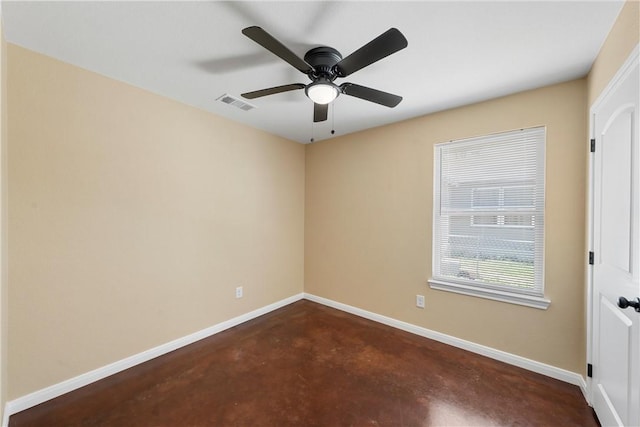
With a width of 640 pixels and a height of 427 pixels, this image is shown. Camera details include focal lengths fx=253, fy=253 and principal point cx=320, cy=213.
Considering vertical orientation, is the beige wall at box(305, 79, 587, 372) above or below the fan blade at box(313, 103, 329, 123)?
below

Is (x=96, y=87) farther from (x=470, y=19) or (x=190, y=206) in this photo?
(x=470, y=19)

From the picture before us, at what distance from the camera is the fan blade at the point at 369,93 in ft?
5.56

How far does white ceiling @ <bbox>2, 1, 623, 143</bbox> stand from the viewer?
4.49 ft

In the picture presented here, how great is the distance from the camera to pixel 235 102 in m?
2.50

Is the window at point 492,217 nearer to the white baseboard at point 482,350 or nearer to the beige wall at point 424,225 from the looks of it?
the beige wall at point 424,225

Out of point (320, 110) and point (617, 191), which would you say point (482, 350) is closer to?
point (617, 191)

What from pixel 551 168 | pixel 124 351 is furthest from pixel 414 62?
pixel 124 351

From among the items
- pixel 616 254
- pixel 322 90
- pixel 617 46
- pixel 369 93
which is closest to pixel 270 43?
pixel 322 90

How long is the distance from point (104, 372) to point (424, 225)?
3205 millimetres

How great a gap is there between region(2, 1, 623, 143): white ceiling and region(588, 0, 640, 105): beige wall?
53 mm

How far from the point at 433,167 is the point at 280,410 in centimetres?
258

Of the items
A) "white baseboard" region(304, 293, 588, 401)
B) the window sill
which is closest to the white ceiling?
the window sill

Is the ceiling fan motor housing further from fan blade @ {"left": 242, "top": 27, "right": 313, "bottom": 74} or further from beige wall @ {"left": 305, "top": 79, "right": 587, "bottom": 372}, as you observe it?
beige wall @ {"left": 305, "top": 79, "right": 587, "bottom": 372}

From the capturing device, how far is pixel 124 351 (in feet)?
7.09
